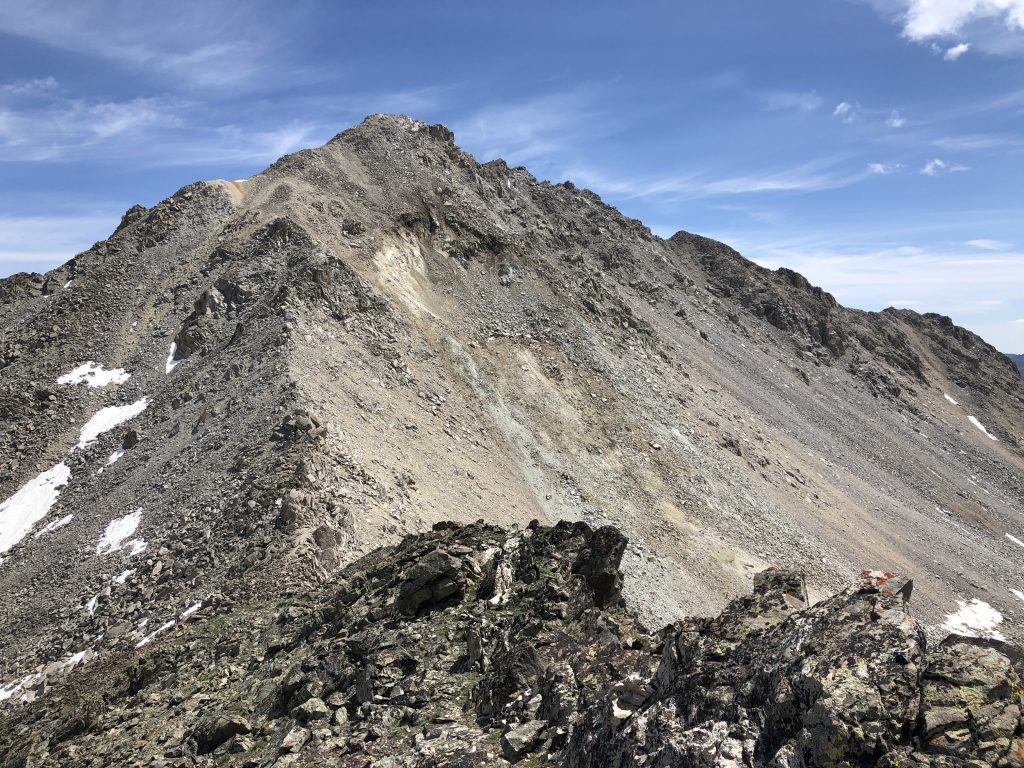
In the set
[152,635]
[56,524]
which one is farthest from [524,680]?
[56,524]

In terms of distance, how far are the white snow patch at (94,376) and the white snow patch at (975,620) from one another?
2376 inches

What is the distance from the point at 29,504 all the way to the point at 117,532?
38.6 feet

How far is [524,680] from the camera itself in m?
14.5

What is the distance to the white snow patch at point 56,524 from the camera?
36.4 m

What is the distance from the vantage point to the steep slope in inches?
1194

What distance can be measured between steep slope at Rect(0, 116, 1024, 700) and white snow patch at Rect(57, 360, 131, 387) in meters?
0.29

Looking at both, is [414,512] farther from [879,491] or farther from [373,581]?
[879,491]

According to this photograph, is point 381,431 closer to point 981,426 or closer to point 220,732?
point 220,732

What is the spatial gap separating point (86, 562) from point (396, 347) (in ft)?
75.9

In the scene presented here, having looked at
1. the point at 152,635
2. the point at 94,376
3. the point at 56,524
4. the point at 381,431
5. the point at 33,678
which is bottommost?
the point at 33,678

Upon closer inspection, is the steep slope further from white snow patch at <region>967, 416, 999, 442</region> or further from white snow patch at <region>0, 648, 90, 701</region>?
white snow patch at <region>967, 416, 999, 442</region>

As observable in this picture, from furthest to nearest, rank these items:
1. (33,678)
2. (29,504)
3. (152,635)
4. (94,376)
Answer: (94,376) < (29,504) < (33,678) < (152,635)

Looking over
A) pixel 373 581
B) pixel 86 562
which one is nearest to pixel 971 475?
pixel 373 581

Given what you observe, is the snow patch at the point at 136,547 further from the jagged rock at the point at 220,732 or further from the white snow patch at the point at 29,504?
the jagged rock at the point at 220,732
